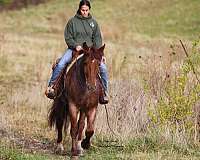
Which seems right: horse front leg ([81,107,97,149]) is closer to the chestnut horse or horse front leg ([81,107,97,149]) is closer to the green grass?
the chestnut horse

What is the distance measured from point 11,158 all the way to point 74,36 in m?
2.77

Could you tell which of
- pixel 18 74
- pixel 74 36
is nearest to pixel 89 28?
pixel 74 36

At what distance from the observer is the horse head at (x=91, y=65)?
901 centimetres

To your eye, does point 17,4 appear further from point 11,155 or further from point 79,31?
point 11,155

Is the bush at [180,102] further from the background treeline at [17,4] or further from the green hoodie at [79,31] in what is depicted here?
the background treeline at [17,4]

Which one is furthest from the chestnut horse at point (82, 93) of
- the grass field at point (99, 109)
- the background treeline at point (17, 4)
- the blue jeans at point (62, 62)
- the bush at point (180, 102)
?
the background treeline at point (17, 4)

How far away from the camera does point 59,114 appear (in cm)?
1052

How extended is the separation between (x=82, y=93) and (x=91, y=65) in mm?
693

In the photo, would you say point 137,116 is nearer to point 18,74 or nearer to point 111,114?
point 111,114

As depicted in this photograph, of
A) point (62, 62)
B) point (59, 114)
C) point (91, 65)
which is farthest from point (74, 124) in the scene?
point (91, 65)

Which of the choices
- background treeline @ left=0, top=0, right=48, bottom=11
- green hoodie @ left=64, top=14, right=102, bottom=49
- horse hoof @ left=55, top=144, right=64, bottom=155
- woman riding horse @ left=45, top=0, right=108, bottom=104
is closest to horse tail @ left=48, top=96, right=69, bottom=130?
woman riding horse @ left=45, top=0, right=108, bottom=104

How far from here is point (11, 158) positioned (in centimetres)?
848

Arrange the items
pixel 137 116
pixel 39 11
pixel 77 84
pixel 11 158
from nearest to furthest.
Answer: pixel 11 158
pixel 77 84
pixel 137 116
pixel 39 11

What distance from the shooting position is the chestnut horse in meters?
9.05
